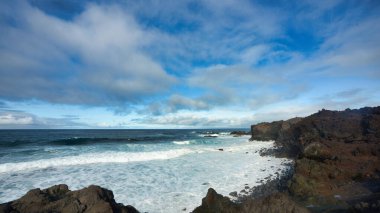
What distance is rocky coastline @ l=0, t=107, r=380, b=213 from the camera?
24.6ft

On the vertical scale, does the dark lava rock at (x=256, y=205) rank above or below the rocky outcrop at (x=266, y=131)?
below

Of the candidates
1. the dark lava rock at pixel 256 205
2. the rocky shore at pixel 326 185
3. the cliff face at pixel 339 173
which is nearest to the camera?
the dark lava rock at pixel 256 205

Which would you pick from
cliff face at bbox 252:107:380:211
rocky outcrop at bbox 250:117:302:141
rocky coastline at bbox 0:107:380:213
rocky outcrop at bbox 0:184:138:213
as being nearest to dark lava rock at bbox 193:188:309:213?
rocky coastline at bbox 0:107:380:213

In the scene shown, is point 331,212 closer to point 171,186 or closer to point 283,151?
point 171,186

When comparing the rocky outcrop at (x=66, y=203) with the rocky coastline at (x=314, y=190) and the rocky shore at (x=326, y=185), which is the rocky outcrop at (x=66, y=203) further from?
the rocky shore at (x=326, y=185)

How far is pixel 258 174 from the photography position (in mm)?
17797

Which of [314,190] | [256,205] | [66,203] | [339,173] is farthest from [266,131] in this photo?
[66,203]

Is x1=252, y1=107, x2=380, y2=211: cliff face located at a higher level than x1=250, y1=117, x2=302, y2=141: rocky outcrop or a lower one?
lower

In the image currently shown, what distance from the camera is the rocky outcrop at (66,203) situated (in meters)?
7.48

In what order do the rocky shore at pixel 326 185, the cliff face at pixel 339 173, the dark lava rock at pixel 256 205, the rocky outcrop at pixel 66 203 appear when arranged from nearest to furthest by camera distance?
the dark lava rock at pixel 256 205 < the rocky shore at pixel 326 185 < the rocky outcrop at pixel 66 203 < the cliff face at pixel 339 173

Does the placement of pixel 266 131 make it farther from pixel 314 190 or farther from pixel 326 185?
pixel 314 190

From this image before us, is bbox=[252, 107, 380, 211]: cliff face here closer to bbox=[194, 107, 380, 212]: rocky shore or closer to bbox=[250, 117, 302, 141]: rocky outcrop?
bbox=[194, 107, 380, 212]: rocky shore

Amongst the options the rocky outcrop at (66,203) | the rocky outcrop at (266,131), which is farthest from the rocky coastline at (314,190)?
the rocky outcrop at (266,131)

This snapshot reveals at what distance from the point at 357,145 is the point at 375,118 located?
257 inches
